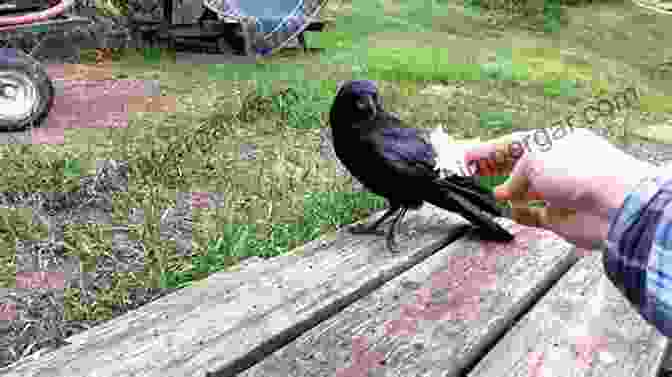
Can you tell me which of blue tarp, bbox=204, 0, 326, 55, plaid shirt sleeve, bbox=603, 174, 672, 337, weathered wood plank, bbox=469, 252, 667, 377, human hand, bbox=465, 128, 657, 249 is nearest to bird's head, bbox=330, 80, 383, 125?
weathered wood plank, bbox=469, 252, 667, 377

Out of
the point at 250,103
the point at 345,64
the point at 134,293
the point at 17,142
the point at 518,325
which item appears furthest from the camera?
the point at 345,64

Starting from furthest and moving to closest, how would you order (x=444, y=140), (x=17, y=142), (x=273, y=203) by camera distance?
(x=17, y=142) → (x=273, y=203) → (x=444, y=140)

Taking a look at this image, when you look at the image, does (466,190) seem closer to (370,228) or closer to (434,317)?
(370,228)

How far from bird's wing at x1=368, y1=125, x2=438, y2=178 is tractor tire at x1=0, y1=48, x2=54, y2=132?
3.32 metres

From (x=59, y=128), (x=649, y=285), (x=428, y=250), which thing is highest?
(x=649, y=285)

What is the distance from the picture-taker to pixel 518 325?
62.2 inches

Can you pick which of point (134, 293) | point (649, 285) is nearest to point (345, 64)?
point (134, 293)

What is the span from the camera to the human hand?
787mm

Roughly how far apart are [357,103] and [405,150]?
25cm

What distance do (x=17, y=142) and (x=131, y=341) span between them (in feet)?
11.9

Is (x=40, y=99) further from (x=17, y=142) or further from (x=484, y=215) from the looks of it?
(x=484, y=215)

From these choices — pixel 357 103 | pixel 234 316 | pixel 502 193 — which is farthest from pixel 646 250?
pixel 357 103

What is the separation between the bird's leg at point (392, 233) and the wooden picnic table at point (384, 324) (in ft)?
0.11

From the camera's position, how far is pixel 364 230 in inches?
86.0
